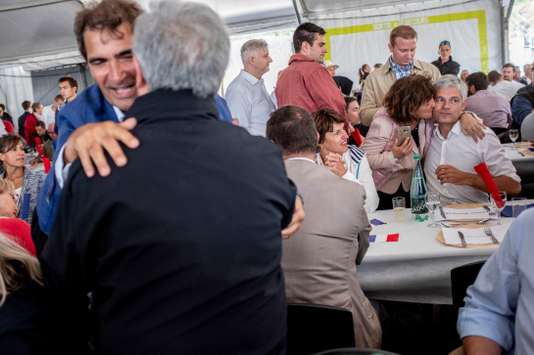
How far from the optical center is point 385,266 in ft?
8.30

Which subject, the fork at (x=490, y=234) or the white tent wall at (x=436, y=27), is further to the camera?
the white tent wall at (x=436, y=27)

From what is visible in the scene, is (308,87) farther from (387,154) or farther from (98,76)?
(98,76)

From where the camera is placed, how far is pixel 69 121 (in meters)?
1.50

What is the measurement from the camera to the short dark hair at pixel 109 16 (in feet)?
4.58

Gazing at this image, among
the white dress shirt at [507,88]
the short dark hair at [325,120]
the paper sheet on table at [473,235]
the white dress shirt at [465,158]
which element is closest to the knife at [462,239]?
the paper sheet on table at [473,235]

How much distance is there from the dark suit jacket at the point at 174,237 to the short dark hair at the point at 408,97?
2.45 m

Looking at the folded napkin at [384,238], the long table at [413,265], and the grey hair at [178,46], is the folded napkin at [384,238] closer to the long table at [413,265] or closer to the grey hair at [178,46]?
the long table at [413,265]

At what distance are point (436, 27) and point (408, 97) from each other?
24.4ft

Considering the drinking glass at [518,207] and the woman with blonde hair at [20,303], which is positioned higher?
the woman with blonde hair at [20,303]

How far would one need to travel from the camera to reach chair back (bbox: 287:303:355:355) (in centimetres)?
179

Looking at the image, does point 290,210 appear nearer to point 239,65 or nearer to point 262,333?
point 262,333

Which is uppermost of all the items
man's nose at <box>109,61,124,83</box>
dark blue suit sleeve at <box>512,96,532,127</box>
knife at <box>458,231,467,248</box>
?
man's nose at <box>109,61,124,83</box>

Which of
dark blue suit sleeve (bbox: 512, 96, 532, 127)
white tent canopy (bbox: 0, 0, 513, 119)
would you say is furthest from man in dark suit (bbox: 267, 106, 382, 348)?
white tent canopy (bbox: 0, 0, 513, 119)

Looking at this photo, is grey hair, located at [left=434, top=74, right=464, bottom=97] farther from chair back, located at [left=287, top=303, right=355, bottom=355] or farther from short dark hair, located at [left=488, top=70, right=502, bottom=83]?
short dark hair, located at [left=488, top=70, right=502, bottom=83]
